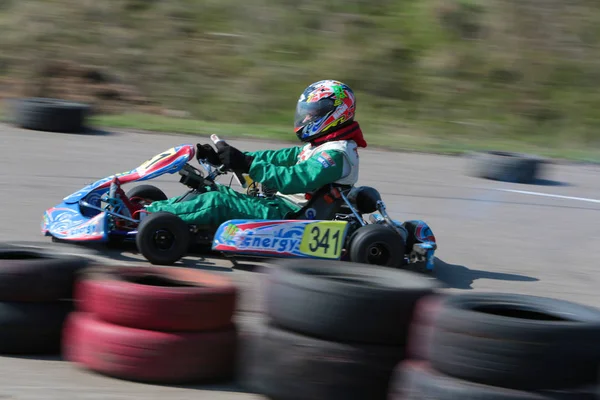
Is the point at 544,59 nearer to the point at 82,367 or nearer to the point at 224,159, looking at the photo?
the point at 224,159

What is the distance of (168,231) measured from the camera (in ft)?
→ 19.8

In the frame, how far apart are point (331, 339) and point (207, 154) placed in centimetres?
289

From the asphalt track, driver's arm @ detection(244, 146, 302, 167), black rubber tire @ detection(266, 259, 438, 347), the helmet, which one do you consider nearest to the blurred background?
the asphalt track

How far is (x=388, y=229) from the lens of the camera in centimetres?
616

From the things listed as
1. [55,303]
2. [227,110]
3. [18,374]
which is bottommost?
[18,374]

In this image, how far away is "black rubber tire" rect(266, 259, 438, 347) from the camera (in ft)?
11.9

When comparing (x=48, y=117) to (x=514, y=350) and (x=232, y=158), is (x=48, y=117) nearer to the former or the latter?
(x=232, y=158)

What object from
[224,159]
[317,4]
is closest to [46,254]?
[224,159]

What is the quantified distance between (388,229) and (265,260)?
1.02 m

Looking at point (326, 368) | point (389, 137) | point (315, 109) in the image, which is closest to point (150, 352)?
point (326, 368)

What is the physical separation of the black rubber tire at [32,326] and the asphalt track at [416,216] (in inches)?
2.6

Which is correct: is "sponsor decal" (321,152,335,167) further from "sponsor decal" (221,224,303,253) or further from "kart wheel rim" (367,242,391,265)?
"kart wheel rim" (367,242,391,265)

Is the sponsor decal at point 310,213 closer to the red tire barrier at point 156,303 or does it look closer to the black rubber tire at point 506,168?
the red tire barrier at point 156,303

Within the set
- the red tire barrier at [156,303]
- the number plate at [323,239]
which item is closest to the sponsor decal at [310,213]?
the number plate at [323,239]
